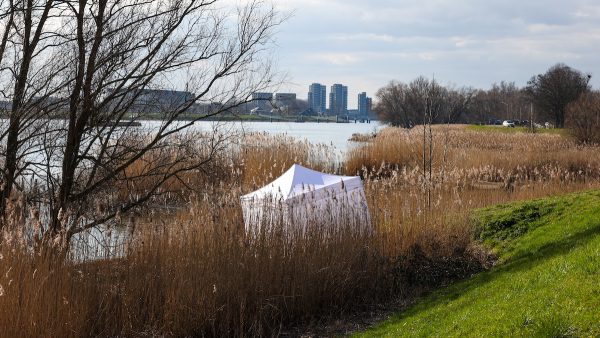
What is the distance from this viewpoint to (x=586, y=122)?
3212 centimetres

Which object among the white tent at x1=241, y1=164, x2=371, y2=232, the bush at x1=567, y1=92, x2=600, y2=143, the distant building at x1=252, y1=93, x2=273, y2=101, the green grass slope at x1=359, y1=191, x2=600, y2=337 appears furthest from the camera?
the bush at x1=567, y1=92, x2=600, y2=143

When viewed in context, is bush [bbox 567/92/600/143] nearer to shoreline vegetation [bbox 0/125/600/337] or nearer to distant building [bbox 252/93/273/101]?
shoreline vegetation [bbox 0/125/600/337]

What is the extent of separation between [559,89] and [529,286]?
2217 inches

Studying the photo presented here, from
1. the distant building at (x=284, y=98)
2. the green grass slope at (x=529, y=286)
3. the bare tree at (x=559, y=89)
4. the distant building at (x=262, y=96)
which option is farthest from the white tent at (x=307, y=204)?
the bare tree at (x=559, y=89)

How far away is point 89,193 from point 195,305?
2.56 metres

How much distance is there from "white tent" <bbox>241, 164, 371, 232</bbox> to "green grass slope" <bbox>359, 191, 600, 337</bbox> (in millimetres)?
1671

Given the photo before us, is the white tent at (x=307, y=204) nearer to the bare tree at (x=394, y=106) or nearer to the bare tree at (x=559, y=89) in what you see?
the bare tree at (x=559, y=89)

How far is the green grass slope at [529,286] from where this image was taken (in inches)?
222

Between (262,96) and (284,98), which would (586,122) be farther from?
(262,96)

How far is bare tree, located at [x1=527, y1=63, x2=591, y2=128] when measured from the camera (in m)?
59.3

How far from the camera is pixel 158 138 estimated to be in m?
9.54

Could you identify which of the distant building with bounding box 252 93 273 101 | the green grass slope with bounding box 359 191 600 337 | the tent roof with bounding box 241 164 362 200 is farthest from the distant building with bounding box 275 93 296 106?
the green grass slope with bounding box 359 191 600 337

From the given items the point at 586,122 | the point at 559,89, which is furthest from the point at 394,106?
the point at 586,122

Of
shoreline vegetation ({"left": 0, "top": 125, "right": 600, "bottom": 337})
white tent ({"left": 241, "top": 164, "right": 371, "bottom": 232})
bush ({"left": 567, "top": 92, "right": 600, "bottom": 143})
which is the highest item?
bush ({"left": 567, "top": 92, "right": 600, "bottom": 143})
